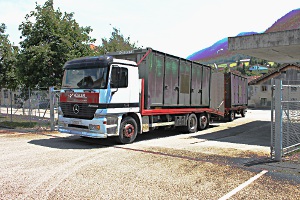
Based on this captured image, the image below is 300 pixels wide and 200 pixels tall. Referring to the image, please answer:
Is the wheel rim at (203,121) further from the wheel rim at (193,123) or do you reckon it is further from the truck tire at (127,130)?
the truck tire at (127,130)

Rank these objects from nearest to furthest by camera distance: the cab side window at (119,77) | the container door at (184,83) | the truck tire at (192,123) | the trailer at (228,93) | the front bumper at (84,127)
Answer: the front bumper at (84,127) → the cab side window at (119,77) → the container door at (184,83) → the truck tire at (192,123) → the trailer at (228,93)

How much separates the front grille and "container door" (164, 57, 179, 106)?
3.73m

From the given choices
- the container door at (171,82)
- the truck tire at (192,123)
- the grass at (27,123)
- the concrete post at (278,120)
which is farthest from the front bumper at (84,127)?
the grass at (27,123)

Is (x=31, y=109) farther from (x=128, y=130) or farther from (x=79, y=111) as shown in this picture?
(x=128, y=130)

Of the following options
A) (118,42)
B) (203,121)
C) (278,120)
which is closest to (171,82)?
(203,121)

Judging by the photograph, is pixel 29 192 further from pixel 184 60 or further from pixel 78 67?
pixel 184 60

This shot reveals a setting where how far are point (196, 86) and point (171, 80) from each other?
7.92 ft

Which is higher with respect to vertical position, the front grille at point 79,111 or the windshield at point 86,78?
the windshield at point 86,78

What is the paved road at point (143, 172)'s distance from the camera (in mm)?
5176

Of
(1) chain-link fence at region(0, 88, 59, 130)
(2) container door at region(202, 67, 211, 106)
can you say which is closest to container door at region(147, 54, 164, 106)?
(2) container door at region(202, 67, 211, 106)

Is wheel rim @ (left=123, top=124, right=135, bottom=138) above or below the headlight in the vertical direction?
below

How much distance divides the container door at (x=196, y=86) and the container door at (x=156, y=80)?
2832 millimetres

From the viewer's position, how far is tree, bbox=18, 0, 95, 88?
53.1ft

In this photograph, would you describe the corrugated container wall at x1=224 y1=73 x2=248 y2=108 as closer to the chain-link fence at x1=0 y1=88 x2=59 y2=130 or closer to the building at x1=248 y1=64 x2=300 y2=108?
the chain-link fence at x1=0 y1=88 x2=59 y2=130
